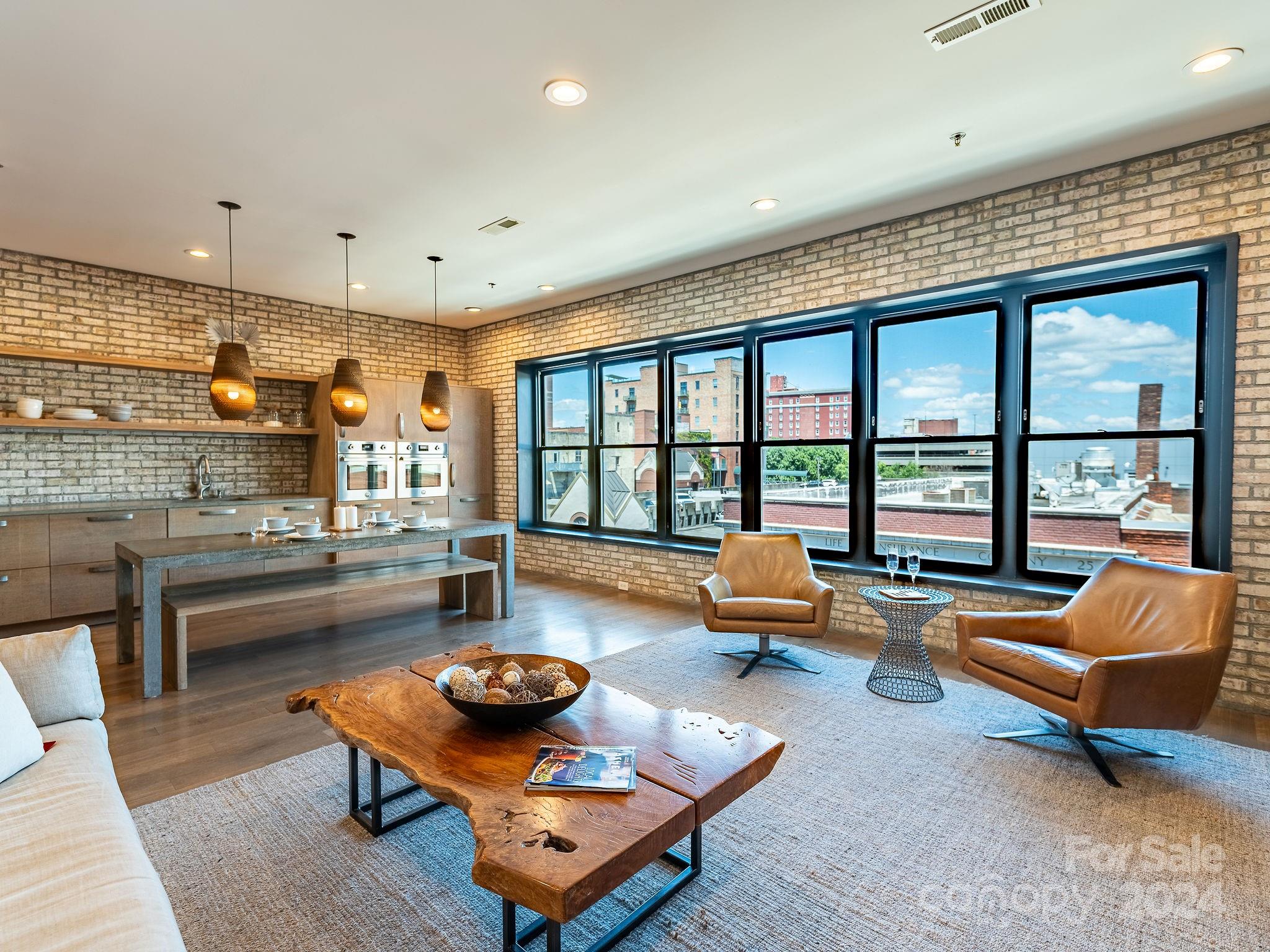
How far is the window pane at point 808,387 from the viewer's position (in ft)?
16.4

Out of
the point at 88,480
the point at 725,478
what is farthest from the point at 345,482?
the point at 725,478

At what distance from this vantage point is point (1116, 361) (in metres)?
3.81

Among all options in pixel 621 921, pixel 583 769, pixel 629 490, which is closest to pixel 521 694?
pixel 583 769

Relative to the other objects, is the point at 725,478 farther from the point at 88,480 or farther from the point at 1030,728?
the point at 88,480

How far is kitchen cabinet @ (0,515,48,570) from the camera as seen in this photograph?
4645 mm

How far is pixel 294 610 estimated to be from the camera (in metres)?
5.46

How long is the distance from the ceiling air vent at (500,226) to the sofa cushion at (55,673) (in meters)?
3.43

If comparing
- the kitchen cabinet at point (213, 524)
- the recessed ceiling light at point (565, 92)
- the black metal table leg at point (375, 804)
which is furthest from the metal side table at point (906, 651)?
the kitchen cabinet at point (213, 524)

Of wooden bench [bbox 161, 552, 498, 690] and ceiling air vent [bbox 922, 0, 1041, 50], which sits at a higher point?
ceiling air vent [bbox 922, 0, 1041, 50]

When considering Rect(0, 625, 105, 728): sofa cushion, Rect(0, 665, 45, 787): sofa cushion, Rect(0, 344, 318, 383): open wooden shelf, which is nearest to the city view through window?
Rect(0, 344, 318, 383): open wooden shelf

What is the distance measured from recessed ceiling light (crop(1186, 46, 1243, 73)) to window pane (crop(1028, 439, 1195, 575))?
1868mm

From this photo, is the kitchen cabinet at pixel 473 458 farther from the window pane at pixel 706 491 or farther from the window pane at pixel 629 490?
the window pane at pixel 706 491

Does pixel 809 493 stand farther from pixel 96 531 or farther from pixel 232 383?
pixel 96 531

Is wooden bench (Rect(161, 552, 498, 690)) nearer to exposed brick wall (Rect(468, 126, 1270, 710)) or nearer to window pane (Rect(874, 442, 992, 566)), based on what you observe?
exposed brick wall (Rect(468, 126, 1270, 710))
